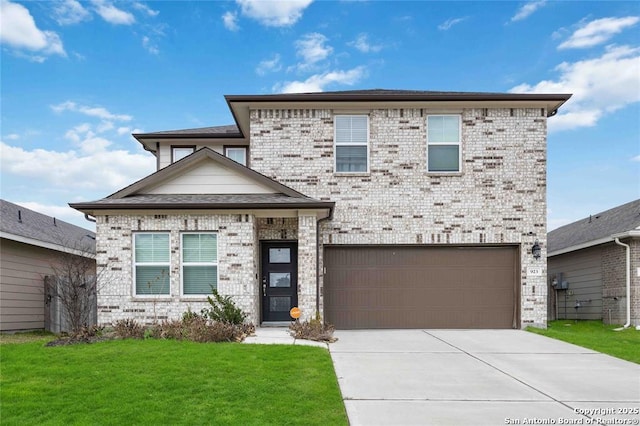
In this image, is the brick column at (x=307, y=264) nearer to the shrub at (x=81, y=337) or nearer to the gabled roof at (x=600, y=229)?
the shrub at (x=81, y=337)

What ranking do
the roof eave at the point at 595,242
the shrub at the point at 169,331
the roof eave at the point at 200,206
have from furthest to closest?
the roof eave at the point at 595,242 < the roof eave at the point at 200,206 < the shrub at the point at 169,331

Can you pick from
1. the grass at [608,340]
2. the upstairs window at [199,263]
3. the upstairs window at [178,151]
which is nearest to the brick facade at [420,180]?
the grass at [608,340]

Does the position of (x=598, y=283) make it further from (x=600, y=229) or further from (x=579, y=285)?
(x=600, y=229)

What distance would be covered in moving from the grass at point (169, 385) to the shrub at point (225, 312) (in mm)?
1780

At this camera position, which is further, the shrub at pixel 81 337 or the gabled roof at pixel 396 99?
the gabled roof at pixel 396 99

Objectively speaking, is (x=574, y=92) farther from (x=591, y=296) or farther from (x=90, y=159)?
(x=90, y=159)

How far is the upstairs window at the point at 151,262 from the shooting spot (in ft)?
39.9

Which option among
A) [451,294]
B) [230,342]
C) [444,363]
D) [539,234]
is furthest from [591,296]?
[230,342]

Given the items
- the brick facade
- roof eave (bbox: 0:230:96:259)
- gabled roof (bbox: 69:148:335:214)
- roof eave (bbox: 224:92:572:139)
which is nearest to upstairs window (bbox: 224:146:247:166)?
the brick facade

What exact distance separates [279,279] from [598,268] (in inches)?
393

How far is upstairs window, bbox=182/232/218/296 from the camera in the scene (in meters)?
12.2

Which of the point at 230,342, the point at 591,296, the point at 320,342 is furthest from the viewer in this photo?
the point at 591,296

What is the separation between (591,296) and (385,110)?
30.2 feet

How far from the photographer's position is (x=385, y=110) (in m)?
13.6
